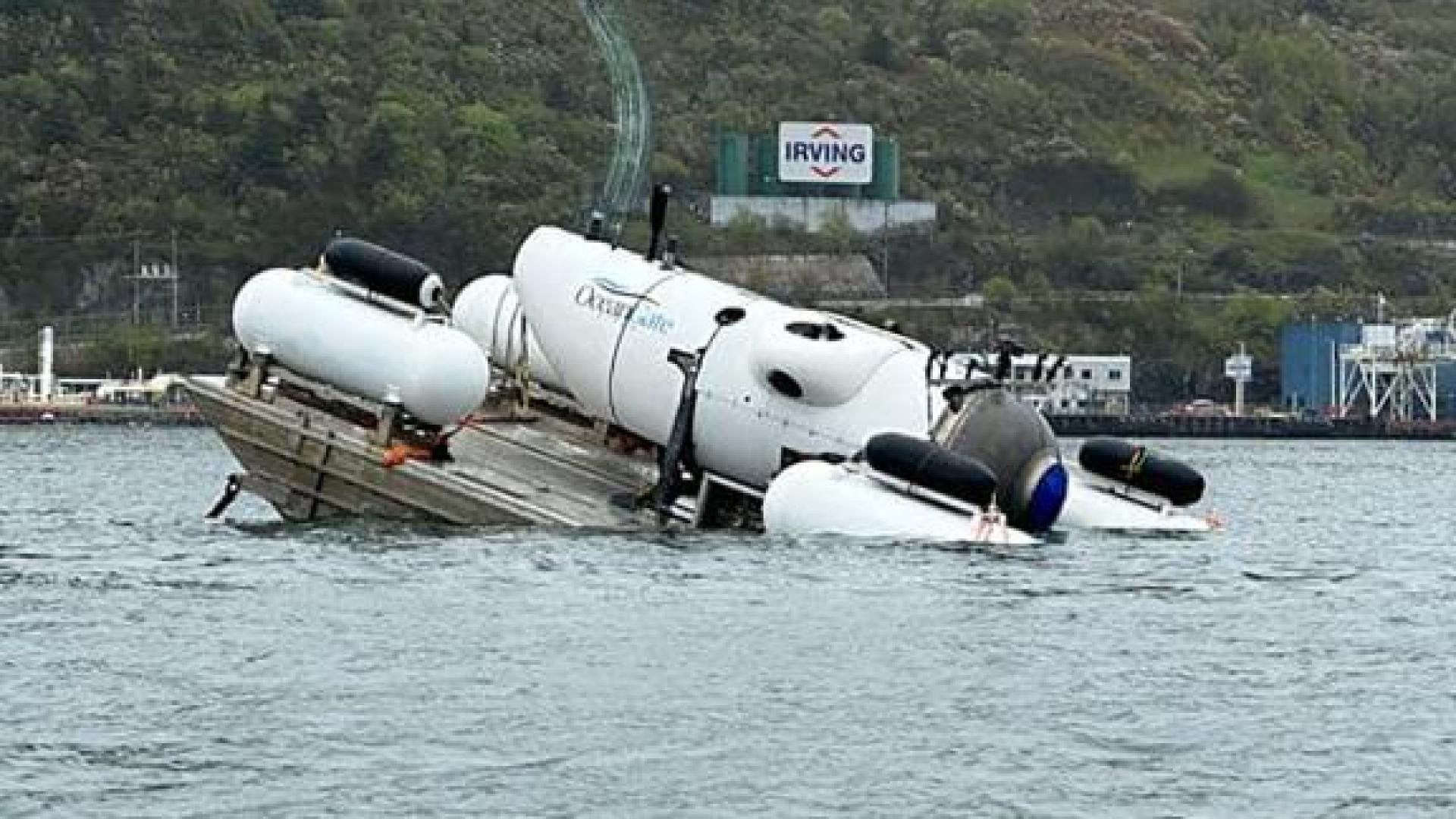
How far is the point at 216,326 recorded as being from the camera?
17562 cm

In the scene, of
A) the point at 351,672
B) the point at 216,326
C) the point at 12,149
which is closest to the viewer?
the point at 351,672

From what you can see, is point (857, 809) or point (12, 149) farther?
point (12, 149)

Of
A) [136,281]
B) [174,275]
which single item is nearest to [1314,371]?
[174,275]

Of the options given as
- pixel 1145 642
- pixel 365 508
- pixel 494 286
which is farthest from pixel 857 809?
pixel 494 286

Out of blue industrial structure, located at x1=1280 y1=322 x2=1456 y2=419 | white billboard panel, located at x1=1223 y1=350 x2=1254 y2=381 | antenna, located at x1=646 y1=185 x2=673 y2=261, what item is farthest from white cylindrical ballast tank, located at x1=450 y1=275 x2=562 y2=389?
blue industrial structure, located at x1=1280 y1=322 x2=1456 y2=419

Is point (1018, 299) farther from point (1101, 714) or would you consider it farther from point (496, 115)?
point (1101, 714)

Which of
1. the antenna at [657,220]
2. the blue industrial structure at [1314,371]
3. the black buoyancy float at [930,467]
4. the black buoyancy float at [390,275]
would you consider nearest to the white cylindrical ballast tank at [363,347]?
the black buoyancy float at [390,275]

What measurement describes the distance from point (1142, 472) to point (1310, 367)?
469ft

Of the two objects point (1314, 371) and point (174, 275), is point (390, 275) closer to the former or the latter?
point (174, 275)

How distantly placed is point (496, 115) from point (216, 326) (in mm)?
27759

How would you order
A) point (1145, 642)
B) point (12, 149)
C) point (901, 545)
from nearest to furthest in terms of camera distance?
point (1145, 642)
point (901, 545)
point (12, 149)

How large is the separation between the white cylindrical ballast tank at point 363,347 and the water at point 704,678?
1859 mm

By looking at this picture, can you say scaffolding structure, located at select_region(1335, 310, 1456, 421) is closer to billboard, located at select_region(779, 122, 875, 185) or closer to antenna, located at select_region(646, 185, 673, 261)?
billboard, located at select_region(779, 122, 875, 185)

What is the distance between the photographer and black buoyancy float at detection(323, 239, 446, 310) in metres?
51.3
